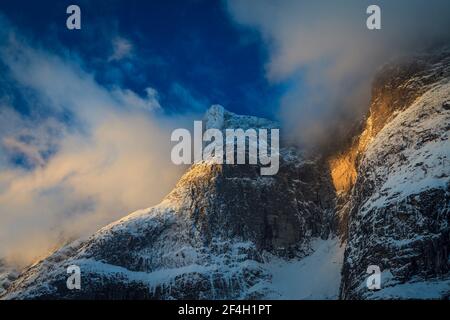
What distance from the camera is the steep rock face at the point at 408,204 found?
13700cm

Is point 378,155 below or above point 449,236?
above

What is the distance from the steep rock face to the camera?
13700cm

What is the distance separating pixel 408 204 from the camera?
490 feet

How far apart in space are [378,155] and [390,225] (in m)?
31.1
